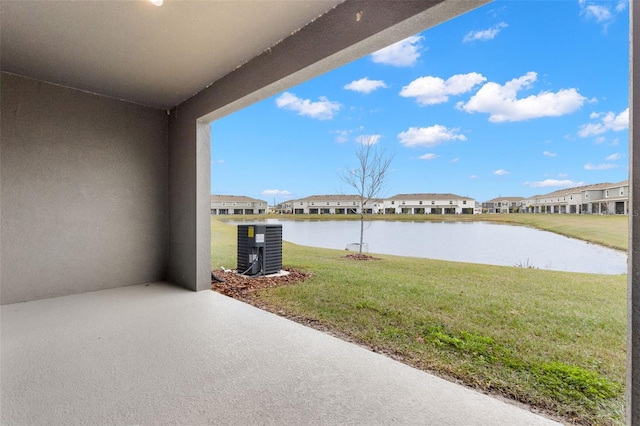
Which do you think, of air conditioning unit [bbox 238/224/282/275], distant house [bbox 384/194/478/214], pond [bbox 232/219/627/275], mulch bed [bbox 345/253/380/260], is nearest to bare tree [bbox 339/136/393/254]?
distant house [bbox 384/194/478/214]

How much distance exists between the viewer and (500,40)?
529 cm

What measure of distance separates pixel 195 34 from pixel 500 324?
3980mm

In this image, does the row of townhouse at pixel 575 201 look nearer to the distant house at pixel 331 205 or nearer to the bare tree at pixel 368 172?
the bare tree at pixel 368 172

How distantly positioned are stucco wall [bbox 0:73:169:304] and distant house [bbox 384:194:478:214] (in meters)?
6.17

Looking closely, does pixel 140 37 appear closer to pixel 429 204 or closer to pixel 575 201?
pixel 575 201

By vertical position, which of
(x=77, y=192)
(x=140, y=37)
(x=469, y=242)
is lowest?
(x=469, y=242)

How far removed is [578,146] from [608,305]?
277cm

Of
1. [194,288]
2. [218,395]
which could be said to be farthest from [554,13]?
[194,288]

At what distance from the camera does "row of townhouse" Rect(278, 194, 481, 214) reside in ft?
25.9

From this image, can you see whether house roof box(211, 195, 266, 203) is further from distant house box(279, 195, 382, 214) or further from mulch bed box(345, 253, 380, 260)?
mulch bed box(345, 253, 380, 260)

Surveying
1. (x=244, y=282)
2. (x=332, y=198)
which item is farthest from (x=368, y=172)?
(x=244, y=282)

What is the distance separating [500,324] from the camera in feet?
9.55

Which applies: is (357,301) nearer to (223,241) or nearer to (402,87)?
(223,241)

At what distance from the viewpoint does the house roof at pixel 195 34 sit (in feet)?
6.47
